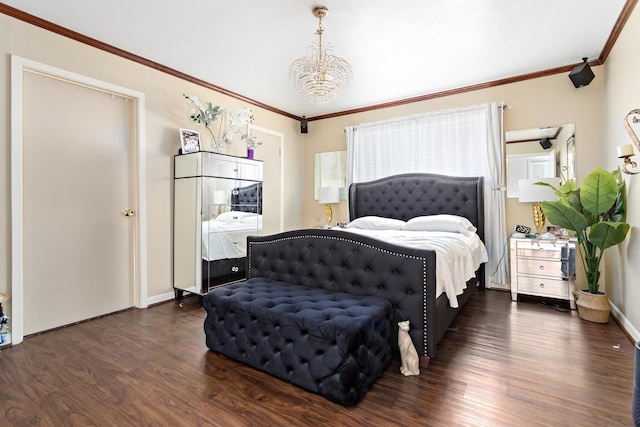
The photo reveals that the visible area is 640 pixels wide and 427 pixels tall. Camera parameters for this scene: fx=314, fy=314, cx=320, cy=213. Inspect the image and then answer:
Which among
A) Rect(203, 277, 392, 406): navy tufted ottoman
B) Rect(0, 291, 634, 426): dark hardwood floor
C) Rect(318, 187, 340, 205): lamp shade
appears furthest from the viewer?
Rect(318, 187, 340, 205): lamp shade

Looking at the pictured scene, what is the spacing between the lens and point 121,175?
3.29m

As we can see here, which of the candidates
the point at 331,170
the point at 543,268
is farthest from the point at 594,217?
the point at 331,170

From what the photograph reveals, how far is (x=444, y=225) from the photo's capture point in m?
3.60

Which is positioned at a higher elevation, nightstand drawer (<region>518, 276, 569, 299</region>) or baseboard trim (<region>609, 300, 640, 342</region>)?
nightstand drawer (<region>518, 276, 569, 299</region>)

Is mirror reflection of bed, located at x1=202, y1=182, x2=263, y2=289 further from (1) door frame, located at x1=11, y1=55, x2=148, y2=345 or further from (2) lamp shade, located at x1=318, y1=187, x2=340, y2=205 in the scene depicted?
(1) door frame, located at x1=11, y1=55, x2=148, y2=345

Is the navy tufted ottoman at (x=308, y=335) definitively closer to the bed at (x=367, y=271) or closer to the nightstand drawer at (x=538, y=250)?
the bed at (x=367, y=271)

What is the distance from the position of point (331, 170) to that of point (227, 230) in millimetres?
2301

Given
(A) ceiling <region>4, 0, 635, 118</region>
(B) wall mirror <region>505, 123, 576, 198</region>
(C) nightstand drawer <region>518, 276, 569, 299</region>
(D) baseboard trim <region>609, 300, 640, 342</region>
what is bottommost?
(D) baseboard trim <region>609, 300, 640, 342</region>

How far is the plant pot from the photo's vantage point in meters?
2.86

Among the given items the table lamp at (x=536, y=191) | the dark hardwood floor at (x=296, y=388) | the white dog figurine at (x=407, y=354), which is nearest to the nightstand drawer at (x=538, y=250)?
the table lamp at (x=536, y=191)

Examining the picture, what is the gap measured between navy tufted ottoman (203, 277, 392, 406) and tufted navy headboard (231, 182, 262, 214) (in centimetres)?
167

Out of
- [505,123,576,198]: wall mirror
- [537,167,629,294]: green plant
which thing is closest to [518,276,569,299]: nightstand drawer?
A: [537,167,629,294]: green plant

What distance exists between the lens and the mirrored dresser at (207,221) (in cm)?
348

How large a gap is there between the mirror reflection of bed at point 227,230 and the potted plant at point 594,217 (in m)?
3.26
